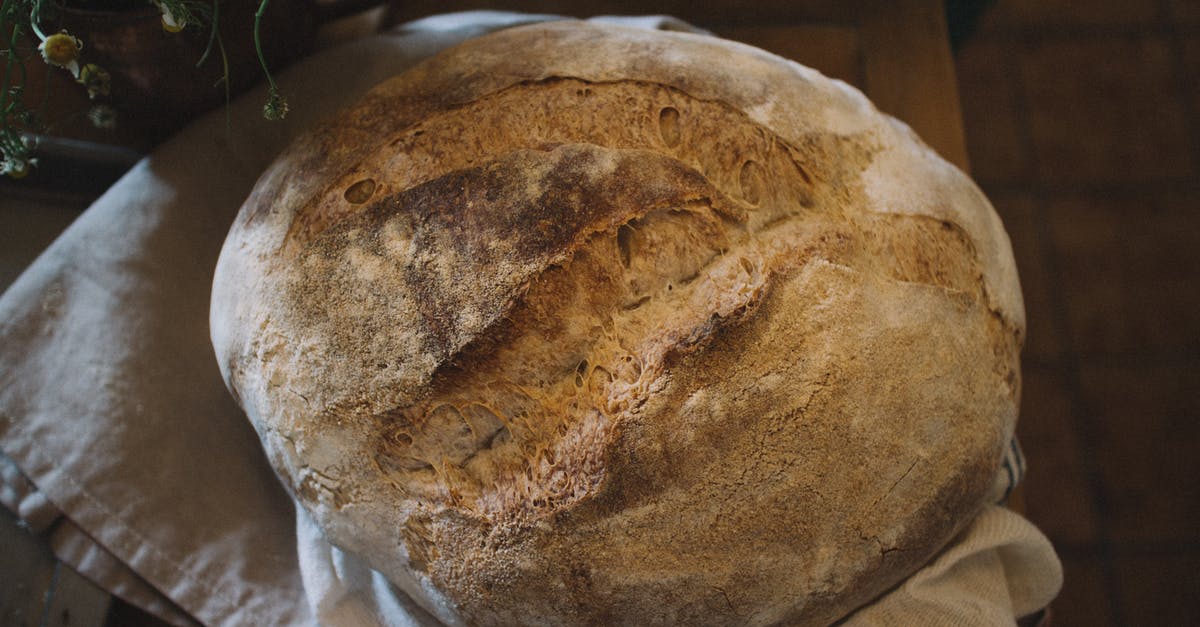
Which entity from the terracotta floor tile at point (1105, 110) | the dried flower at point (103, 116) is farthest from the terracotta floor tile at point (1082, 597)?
the dried flower at point (103, 116)

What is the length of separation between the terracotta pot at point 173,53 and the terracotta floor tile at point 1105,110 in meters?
1.61

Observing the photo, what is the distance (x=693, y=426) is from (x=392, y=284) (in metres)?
0.30

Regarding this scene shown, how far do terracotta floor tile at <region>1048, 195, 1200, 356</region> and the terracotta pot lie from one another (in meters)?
1.62

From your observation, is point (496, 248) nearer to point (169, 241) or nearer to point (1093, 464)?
point (169, 241)

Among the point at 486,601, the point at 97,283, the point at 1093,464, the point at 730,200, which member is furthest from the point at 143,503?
the point at 1093,464

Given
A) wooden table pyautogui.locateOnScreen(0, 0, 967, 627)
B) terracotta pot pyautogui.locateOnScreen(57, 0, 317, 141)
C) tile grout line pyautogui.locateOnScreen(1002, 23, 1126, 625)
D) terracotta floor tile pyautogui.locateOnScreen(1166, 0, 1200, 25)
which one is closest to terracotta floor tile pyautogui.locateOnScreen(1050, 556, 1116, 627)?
tile grout line pyautogui.locateOnScreen(1002, 23, 1126, 625)

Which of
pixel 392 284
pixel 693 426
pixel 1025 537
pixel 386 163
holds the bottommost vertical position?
pixel 1025 537

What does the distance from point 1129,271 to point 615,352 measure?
1614mm

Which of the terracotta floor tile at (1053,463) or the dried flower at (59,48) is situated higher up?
the dried flower at (59,48)

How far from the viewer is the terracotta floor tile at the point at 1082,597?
1819 millimetres

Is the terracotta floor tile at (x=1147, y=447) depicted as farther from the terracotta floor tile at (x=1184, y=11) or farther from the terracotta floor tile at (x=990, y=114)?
the terracotta floor tile at (x=1184, y=11)

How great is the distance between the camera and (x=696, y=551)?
853 millimetres

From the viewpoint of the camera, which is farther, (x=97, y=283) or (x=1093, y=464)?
(x=1093, y=464)

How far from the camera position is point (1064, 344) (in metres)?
1.99
